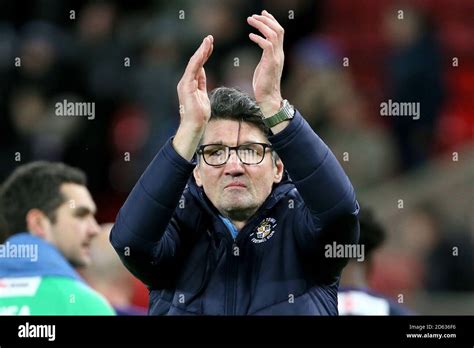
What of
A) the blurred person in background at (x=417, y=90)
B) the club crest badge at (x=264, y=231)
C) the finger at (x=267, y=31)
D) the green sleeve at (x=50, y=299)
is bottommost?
the green sleeve at (x=50, y=299)

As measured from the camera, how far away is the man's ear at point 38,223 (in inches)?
182

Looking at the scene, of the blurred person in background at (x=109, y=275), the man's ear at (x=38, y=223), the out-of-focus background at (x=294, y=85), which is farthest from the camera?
the out-of-focus background at (x=294, y=85)

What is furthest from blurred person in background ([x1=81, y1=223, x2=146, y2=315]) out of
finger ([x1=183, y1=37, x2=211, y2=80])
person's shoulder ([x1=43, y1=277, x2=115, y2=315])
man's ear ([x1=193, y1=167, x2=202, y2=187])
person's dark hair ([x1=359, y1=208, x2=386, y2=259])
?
finger ([x1=183, y1=37, x2=211, y2=80])

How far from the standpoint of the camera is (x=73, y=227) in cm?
472

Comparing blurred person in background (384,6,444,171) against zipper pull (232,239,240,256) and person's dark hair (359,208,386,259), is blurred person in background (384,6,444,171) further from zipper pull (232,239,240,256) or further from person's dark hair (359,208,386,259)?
zipper pull (232,239,240,256)

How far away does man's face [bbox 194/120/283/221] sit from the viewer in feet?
9.34

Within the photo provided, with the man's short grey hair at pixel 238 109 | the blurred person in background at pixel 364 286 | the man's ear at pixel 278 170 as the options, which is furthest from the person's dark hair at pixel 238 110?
the blurred person in background at pixel 364 286

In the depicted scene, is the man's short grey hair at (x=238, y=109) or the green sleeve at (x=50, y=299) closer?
the man's short grey hair at (x=238, y=109)

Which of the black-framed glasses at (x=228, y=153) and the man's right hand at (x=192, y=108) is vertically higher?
the man's right hand at (x=192, y=108)

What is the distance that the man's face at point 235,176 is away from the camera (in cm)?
285

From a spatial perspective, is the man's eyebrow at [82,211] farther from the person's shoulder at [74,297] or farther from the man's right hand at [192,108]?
the man's right hand at [192,108]

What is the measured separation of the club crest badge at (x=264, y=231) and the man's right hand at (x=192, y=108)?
26 cm

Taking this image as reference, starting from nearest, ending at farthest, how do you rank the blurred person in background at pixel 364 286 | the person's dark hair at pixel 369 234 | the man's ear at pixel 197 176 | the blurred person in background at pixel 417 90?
the man's ear at pixel 197 176 → the blurred person in background at pixel 364 286 → the person's dark hair at pixel 369 234 → the blurred person in background at pixel 417 90

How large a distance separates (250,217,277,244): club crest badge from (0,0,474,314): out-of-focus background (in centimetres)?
349
